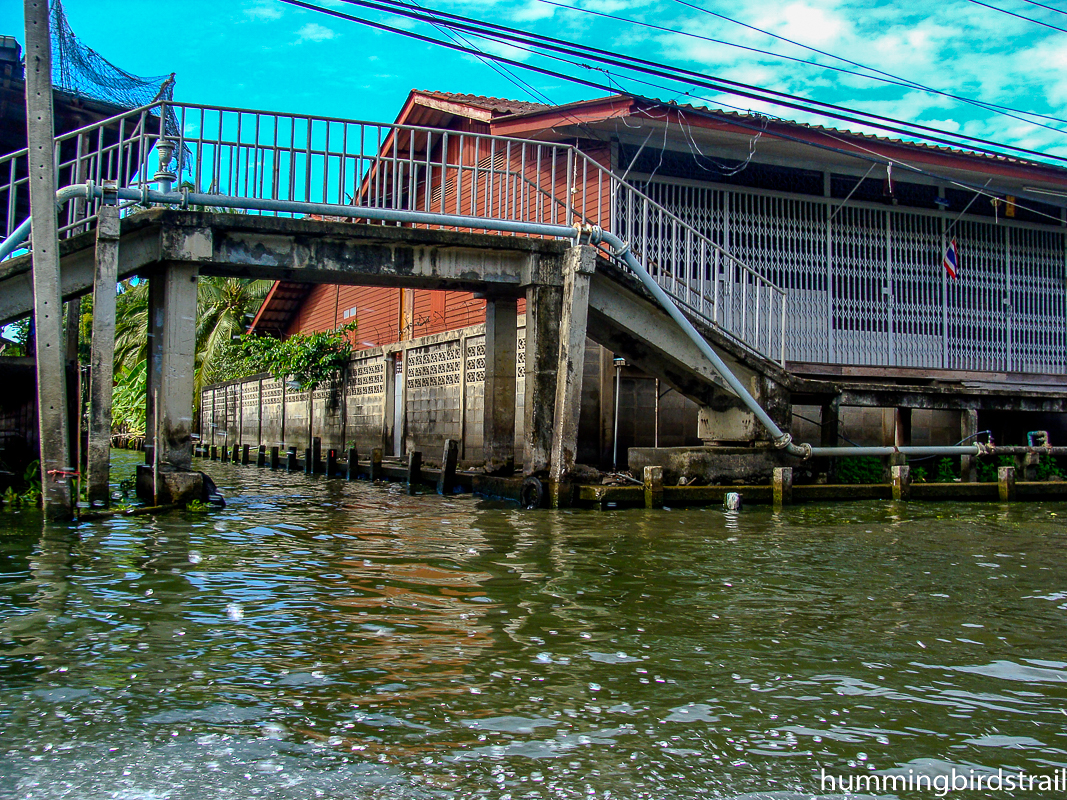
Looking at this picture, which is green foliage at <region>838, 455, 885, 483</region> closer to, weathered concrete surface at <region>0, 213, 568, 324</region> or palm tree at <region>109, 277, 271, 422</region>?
weathered concrete surface at <region>0, 213, 568, 324</region>

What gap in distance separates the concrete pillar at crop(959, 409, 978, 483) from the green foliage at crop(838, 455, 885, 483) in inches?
53.3

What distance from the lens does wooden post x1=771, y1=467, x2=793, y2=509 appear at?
11.1m

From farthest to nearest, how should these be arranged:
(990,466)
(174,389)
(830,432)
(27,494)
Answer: (990,466) < (830,432) < (27,494) < (174,389)

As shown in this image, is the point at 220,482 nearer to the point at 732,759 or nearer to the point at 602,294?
the point at 602,294

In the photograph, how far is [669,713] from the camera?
10.9 ft

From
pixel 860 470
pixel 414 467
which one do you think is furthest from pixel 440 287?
pixel 860 470

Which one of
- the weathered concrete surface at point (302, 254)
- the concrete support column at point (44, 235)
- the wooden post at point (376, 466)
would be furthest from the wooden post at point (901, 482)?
the concrete support column at point (44, 235)

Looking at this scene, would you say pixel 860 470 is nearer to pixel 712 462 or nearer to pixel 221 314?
pixel 712 462

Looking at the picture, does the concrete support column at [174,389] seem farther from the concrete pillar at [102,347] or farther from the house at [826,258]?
the house at [826,258]

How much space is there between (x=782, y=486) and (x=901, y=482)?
6.57 ft

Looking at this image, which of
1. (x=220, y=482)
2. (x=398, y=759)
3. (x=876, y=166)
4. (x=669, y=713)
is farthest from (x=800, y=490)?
(x=220, y=482)

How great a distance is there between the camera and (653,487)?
34.4ft

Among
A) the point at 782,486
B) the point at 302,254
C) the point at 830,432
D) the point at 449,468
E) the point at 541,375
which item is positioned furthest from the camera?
the point at 449,468

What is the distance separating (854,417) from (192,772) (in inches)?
526
